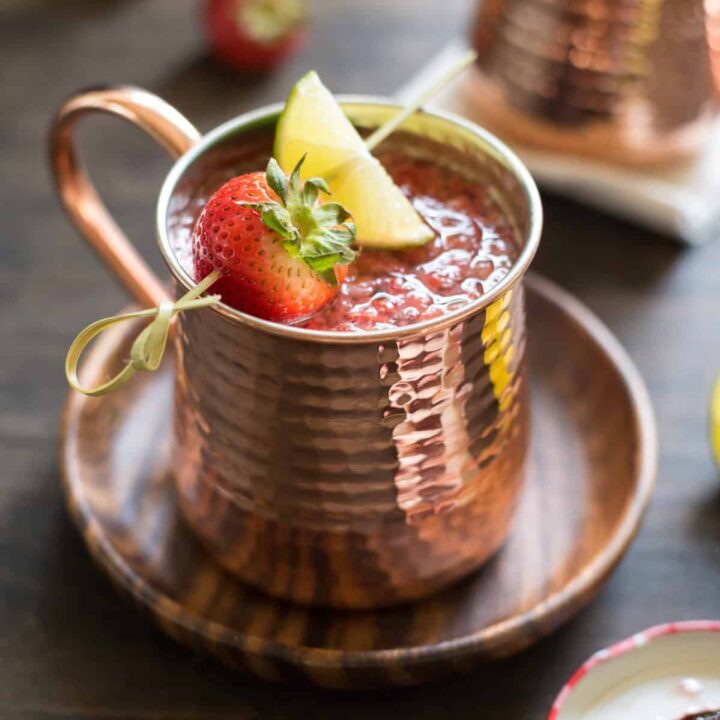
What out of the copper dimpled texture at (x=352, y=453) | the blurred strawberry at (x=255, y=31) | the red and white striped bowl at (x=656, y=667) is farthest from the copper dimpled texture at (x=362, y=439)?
the blurred strawberry at (x=255, y=31)

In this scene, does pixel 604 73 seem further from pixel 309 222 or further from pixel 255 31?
pixel 309 222

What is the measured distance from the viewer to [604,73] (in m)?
1.20

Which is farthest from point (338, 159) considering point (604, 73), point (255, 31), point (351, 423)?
point (255, 31)

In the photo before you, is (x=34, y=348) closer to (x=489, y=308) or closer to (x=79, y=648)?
(x=79, y=648)

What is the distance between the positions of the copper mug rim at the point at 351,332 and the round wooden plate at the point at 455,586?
241 mm

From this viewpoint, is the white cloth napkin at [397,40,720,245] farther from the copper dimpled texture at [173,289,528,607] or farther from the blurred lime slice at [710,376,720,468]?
the copper dimpled texture at [173,289,528,607]

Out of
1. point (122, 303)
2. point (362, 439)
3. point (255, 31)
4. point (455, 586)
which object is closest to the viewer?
point (362, 439)

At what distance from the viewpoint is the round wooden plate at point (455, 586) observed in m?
0.75

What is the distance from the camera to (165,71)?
144cm

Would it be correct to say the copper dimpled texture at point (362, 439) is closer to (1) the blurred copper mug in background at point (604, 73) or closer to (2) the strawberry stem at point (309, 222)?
(2) the strawberry stem at point (309, 222)

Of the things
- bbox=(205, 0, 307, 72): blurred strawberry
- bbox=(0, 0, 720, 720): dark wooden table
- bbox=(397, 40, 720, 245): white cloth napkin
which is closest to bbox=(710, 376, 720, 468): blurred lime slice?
bbox=(0, 0, 720, 720): dark wooden table

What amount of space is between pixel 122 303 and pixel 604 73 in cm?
60

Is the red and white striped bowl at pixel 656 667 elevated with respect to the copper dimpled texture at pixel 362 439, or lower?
lower

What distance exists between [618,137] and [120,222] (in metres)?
0.59
